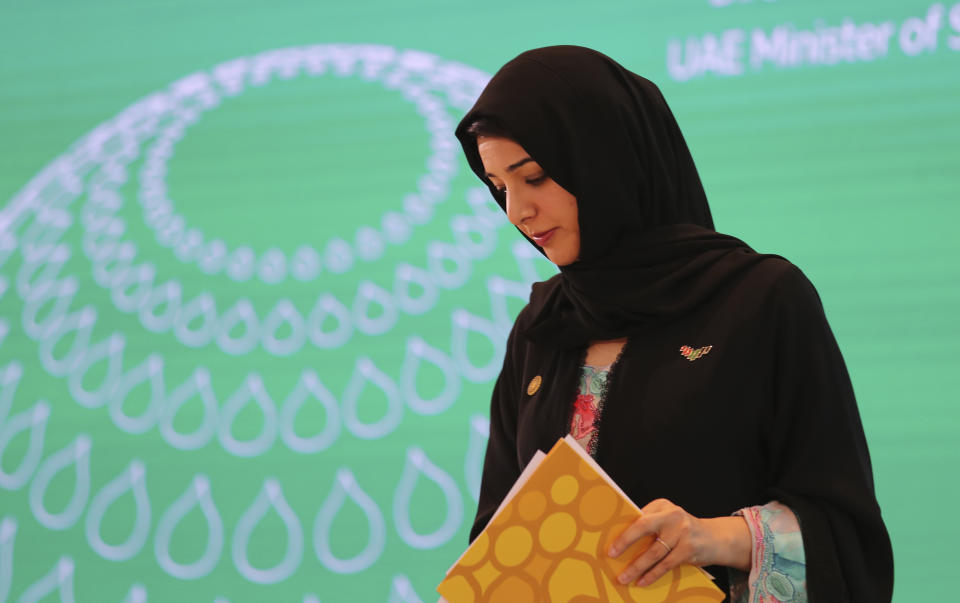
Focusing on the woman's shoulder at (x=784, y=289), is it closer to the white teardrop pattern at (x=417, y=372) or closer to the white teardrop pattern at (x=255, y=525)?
the white teardrop pattern at (x=417, y=372)

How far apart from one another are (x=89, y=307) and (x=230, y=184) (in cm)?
42

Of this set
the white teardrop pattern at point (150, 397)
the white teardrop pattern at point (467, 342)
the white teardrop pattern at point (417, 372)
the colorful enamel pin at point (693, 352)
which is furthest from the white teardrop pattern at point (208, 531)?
the colorful enamel pin at point (693, 352)

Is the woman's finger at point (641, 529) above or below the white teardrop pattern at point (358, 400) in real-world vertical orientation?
above

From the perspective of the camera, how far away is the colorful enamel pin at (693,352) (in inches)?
38.4

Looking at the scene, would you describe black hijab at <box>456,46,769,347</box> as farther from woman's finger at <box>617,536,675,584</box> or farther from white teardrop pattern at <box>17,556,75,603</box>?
white teardrop pattern at <box>17,556,75,603</box>

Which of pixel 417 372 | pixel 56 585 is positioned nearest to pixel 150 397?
pixel 56 585

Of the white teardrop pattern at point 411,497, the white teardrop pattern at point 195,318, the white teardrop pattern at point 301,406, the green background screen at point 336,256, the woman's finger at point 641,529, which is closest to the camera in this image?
the woman's finger at point 641,529

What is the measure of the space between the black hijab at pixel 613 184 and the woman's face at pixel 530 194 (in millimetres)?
17

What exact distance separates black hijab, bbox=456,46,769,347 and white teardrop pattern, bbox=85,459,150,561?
1404 mm

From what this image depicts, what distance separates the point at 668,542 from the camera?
2.79 ft

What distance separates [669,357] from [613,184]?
0.18 m

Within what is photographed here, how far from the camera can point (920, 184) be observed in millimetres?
1805

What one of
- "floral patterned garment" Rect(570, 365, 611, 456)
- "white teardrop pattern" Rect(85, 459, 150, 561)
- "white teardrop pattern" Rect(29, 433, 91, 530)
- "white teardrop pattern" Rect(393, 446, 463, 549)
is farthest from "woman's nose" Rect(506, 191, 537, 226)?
"white teardrop pattern" Rect(29, 433, 91, 530)

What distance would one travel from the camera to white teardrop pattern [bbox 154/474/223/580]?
2.11m
